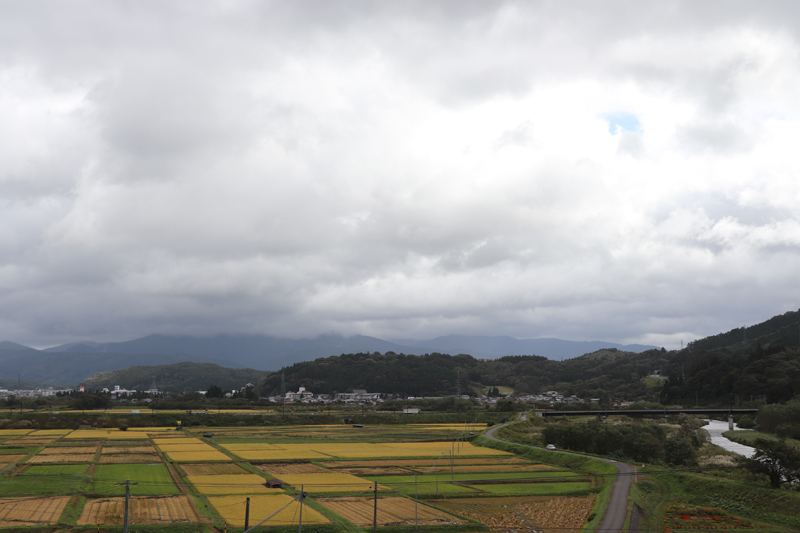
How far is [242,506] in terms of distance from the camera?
37.4m

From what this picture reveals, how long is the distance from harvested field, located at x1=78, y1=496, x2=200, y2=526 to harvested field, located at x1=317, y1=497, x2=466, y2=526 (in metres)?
8.92

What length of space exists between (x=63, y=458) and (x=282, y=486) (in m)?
28.4

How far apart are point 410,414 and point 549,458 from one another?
7531 centimetres

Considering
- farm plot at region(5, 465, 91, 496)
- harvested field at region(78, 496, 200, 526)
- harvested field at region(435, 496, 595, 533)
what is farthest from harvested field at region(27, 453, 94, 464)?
harvested field at region(435, 496, 595, 533)

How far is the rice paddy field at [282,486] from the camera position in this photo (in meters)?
34.4

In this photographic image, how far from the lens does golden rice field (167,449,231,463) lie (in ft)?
197

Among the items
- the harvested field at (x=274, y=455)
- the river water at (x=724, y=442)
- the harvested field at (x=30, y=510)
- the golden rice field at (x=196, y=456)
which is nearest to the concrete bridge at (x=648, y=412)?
the river water at (x=724, y=442)

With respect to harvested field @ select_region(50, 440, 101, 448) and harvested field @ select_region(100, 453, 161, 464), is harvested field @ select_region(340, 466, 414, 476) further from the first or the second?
harvested field @ select_region(50, 440, 101, 448)

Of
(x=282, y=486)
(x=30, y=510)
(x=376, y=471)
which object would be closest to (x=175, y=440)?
(x=376, y=471)

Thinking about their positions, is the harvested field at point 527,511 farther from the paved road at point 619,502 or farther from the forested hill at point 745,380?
the forested hill at point 745,380

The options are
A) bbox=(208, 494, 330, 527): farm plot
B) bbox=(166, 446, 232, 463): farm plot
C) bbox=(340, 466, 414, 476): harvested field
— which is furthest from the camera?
bbox=(166, 446, 232, 463): farm plot

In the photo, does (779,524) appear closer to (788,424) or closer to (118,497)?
(118,497)

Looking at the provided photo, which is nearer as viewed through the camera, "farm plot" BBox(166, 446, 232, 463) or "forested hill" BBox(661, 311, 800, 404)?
"farm plot" BBox(166, 446, 232, 463)

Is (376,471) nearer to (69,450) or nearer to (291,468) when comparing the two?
(291,468)
